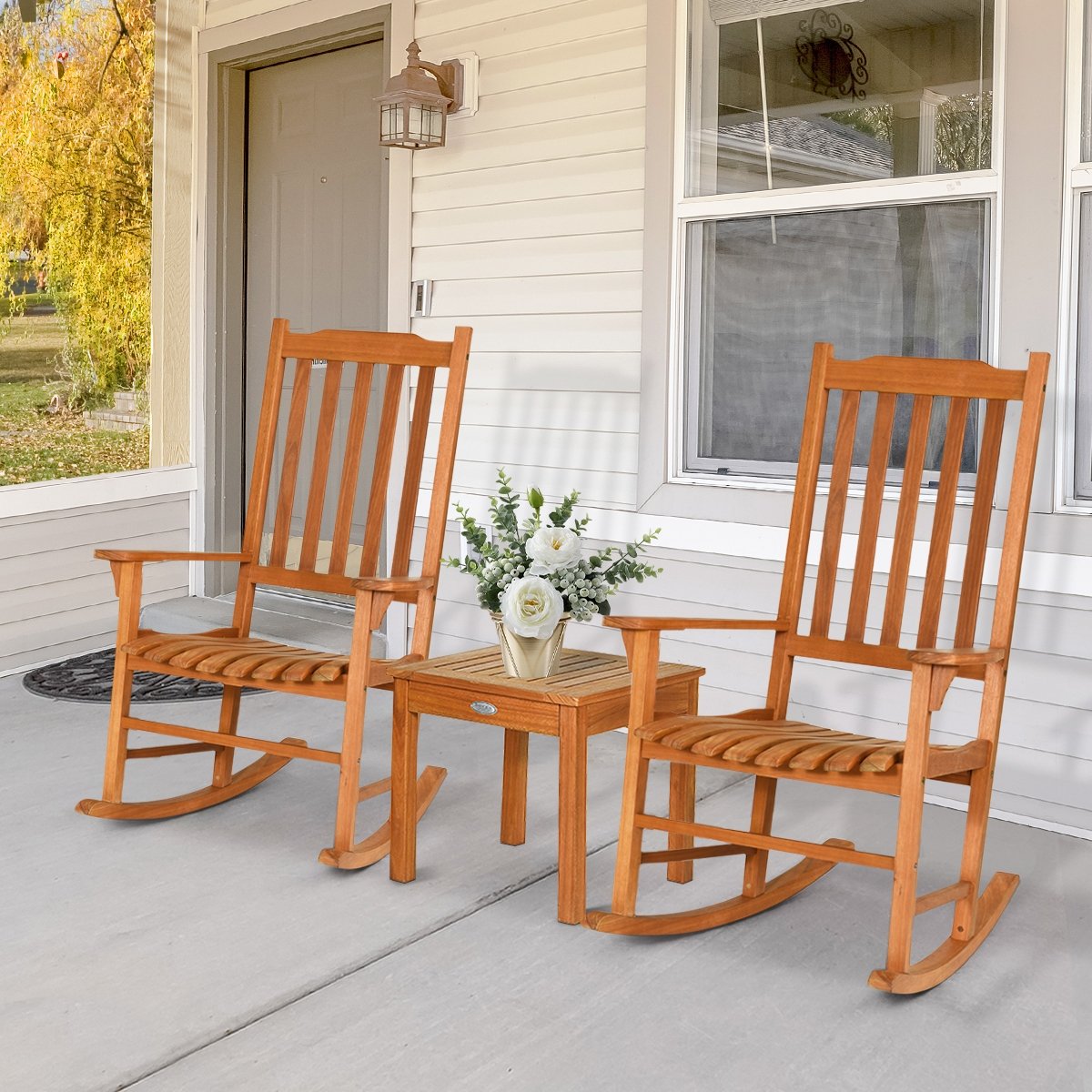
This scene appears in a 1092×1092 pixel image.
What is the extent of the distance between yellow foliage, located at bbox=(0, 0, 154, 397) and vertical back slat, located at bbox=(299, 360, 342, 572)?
1789 mm

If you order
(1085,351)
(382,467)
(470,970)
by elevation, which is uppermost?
(1085,351)

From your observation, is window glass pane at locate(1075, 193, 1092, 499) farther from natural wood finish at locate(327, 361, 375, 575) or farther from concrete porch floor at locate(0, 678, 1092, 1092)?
natural wood finish at locate(327, 361, 375, 575)

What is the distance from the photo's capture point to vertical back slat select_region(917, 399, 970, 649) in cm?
256

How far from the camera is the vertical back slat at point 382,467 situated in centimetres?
305

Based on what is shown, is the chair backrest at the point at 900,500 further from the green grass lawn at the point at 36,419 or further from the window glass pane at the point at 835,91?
the green grass lawn at the point at 36,419

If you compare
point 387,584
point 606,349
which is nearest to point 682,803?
point 387,584

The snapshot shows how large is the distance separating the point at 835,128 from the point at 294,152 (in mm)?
2252

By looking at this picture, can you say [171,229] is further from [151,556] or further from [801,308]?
[801,308]

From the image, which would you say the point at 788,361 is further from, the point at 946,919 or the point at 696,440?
the point at 946,919

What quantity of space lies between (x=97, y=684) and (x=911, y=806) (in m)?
2.88

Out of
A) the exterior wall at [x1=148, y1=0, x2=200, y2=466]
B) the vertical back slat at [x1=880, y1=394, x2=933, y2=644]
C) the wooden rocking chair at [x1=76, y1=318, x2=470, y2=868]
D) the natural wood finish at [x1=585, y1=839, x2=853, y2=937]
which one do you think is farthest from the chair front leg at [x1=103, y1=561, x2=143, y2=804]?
the exterior wall at [x1=148, y1=0, x2=200, y2=466]

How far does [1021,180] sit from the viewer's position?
289cm

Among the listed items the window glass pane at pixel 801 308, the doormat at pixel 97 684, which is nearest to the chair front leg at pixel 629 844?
the window glass pane at pixel 801 308

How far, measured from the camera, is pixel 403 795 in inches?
100
